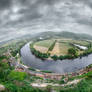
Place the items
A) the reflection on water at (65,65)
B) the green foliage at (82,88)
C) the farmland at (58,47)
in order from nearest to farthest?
the green foliage at (82,88), the reflection on water at (65,65), the farmland at (58,47)

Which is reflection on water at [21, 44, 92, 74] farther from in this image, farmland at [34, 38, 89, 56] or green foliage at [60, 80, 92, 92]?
green foliage at [60, 80, 92, 92]

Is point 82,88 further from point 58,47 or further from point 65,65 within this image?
point 58,47

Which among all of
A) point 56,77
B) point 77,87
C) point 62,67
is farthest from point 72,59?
point 77,87

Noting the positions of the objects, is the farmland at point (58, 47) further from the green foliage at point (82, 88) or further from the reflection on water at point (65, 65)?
the green foliage at point (82, 88)

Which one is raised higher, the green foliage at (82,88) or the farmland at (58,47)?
the green foliage at (82,88)

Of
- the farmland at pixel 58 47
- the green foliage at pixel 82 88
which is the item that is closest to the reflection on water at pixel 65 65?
the farmland at pixel 58 47

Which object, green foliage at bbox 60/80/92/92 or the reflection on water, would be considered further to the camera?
the reflection on water

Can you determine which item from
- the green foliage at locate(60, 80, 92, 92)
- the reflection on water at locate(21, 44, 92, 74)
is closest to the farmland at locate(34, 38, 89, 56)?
the reflection on water at locate(21, 44, 92, 74)

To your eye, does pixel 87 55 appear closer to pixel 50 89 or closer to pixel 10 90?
pixel 50 89

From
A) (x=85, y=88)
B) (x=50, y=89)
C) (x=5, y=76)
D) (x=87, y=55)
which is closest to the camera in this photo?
(x=85, y=88)

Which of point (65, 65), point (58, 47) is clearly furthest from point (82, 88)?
point (58, 47)

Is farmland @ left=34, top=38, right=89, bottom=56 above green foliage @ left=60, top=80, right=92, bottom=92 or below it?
below
